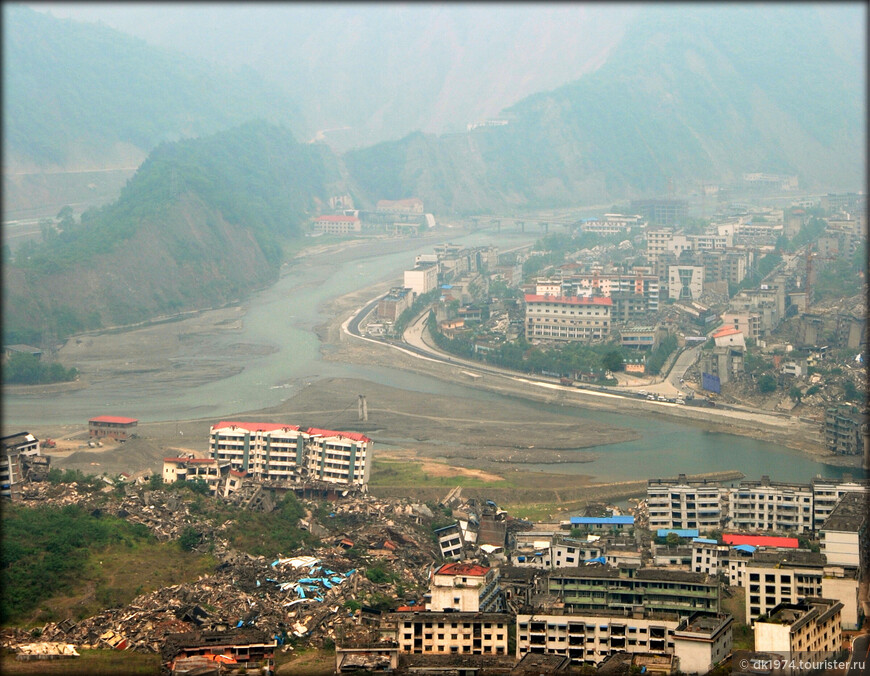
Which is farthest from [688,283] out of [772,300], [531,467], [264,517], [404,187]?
[404,187]

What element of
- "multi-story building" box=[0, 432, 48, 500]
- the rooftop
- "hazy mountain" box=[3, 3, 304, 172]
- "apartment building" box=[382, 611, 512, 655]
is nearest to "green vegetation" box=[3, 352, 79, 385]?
"multi-story building" box=[0, 432, 48, 500]

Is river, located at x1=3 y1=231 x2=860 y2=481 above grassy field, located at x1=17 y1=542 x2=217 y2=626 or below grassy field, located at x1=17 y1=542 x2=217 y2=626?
below

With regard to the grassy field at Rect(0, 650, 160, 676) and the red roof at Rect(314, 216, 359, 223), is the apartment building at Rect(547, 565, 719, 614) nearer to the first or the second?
the grassy field at Rect(0, 650, 160, 676)

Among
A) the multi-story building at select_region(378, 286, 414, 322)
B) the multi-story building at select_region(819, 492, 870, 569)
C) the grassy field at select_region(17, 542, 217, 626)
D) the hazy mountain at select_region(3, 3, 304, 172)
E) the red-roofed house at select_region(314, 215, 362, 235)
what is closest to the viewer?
the grassy field at select_region(17, 542, 217, 626)

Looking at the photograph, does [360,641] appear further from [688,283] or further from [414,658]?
[688,283]

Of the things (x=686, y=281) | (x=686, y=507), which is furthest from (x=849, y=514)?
(x=686, y=281)

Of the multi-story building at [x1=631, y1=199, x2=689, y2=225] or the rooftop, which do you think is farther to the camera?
the multi-story building at [x1=631, y1=199, x2=689, y2=225]
